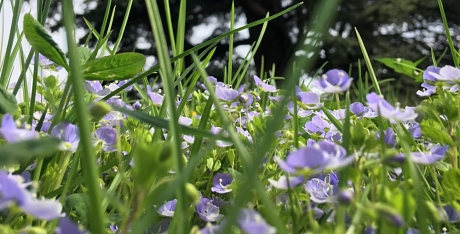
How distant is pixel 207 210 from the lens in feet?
1.10

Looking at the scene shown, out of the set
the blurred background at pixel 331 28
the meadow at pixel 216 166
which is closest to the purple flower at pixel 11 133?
the meadow at pixel 216 166

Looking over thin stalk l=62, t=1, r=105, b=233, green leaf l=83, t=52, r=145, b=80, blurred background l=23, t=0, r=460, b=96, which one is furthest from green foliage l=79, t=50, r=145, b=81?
blurred background l=23, t=0, r=460, b=96

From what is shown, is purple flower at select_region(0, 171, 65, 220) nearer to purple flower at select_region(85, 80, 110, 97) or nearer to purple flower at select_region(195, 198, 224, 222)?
purple flower at select_region(195, 198, 224, 222)

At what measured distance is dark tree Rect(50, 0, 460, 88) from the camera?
7.22 m

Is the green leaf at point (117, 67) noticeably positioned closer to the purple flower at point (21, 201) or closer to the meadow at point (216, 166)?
the meadow at point (216, 166)

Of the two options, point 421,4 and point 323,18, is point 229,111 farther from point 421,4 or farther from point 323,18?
point 421,4

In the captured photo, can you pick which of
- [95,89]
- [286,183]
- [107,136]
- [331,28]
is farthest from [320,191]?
[331,28]

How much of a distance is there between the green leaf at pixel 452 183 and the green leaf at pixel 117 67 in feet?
0.76

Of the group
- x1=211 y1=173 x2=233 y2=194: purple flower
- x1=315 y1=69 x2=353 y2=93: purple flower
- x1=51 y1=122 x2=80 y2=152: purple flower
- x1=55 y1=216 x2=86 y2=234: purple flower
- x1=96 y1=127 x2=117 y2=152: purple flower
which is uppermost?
x1=55 y1=216 x2=86 y2=234: purple flower

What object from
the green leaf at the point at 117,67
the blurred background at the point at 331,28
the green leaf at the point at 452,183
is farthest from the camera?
the blurred background at the point at 331,28

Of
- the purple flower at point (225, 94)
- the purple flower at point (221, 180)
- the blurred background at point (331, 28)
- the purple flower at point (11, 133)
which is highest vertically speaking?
the purple flower at point (11, 133)

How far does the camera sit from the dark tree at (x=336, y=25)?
23.7 feet

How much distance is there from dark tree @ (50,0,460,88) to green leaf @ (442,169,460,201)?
6.55 m

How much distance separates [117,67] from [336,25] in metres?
7.45
